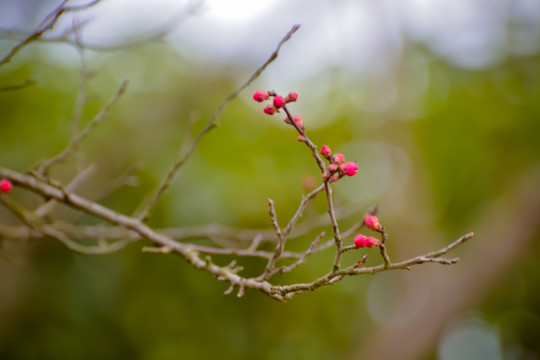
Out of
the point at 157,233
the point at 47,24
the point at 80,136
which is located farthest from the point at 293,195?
the point at 47,24

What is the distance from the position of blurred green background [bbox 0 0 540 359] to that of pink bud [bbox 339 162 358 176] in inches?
84.1

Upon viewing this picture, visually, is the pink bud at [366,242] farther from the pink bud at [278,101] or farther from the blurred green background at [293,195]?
the blurred green background at [293,195]

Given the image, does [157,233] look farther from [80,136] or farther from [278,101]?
[278,101]

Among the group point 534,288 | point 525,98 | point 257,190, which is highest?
point 525,98

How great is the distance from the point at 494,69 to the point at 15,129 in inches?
144

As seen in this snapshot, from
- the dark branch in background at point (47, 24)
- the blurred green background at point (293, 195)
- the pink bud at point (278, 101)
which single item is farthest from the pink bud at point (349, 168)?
the blurred green background at point (293, 195)

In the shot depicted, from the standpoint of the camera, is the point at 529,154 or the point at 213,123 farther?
the point at 529,154

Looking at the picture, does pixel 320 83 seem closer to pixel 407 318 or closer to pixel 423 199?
pixel 423 199

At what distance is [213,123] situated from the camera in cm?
98

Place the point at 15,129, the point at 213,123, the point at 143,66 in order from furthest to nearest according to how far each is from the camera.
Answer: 1. the point at 143,66
2. the point at 15,129
3. the point at 213,123

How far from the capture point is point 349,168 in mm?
605

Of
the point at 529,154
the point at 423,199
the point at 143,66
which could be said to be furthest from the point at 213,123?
the point at 529,154

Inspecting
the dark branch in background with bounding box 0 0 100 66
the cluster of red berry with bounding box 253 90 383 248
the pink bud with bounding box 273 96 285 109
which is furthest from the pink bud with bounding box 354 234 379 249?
the dark branch in background with bounding box 0 0 100 66

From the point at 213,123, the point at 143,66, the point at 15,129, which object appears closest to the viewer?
the point at 213,123
